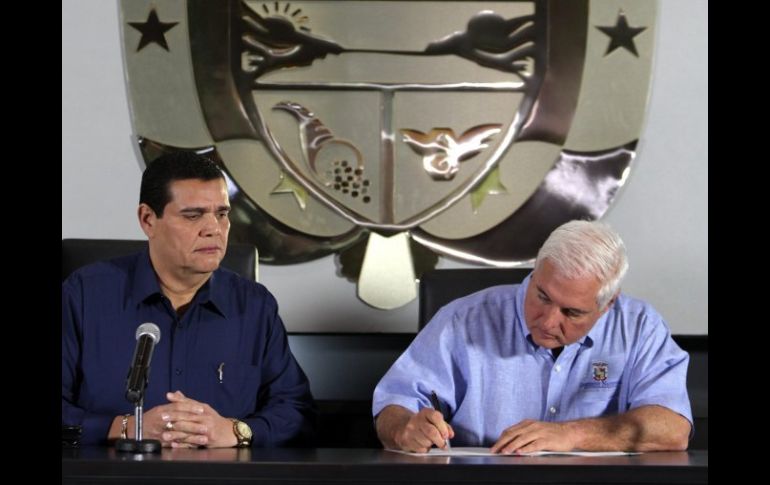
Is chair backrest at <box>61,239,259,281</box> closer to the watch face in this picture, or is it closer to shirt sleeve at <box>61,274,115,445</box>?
shirt sleeve at <box>61,274,115,445</box>

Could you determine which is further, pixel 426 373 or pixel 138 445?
pixel 426 373

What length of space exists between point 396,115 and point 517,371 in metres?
1.02

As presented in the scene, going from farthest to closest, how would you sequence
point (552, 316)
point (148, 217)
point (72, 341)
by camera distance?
point (148, 217) < point (72, 341) < point (552, 316)

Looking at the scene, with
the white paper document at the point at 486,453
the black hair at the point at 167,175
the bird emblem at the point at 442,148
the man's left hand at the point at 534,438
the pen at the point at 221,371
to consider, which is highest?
the bird emblem at the point at 442,148

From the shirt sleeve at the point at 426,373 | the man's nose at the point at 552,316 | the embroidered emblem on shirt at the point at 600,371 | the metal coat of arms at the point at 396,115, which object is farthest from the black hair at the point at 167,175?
the embroidered emblem on shirt at the point at 600,371

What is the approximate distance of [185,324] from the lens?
302cm

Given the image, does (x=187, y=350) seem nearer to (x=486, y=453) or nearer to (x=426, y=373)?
(x=426, y=373)

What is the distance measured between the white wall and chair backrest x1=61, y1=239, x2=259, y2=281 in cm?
38

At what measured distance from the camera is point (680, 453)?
2.51 metres

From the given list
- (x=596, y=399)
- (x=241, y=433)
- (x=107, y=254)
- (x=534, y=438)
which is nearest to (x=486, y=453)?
(x=534, y=438)

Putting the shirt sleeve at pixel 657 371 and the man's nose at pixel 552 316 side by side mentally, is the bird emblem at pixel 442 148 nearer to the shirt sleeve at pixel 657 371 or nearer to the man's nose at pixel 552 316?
the shirt sleeve at pixel 657 371

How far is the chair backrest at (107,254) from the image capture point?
10.4 ft

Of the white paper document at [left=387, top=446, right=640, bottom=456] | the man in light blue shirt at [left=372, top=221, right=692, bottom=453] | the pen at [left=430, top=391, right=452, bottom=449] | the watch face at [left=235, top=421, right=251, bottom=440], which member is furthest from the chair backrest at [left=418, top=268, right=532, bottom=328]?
the white paper document at [left=387, top=446, right=640, bottom=456]

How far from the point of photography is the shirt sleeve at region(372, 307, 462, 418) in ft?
9.16
